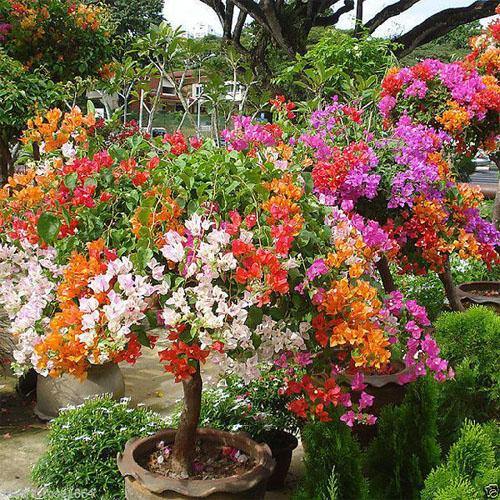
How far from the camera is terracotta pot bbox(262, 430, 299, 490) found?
285cm

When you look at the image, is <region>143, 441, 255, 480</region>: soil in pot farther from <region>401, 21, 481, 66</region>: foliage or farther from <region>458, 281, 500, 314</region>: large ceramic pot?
<region>401, 21, 481, 66</region>: foliage

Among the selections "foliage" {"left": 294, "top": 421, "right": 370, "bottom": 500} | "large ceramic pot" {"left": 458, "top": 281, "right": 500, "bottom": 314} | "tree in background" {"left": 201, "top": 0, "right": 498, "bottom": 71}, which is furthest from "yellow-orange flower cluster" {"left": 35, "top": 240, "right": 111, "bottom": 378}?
"tree in background" {"left": 201, "top": 0, "right": 498, "bottom": 71}

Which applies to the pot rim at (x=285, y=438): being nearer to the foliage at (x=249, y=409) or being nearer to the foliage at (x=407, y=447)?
the foliage at (x=249, y=409)

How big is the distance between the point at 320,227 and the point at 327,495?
0.85 metres

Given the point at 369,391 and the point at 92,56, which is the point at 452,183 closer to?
the point at 369,391

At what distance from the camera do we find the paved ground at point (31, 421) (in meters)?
3.03

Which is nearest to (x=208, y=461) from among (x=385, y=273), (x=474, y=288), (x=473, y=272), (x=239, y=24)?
(x=385, y=273)

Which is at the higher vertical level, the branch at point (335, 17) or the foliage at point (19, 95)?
the branch at point (335, 17)

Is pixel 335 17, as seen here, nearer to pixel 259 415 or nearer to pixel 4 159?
pixel 4 159

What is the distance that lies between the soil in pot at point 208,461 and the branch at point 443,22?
9094mm

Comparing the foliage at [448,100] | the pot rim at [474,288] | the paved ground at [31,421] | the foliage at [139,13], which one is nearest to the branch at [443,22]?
the pot rim at [474,288]

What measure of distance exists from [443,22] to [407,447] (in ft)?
31.9

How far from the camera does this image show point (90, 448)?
109 inches

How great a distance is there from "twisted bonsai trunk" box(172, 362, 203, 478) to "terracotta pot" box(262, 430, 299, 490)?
54cm
